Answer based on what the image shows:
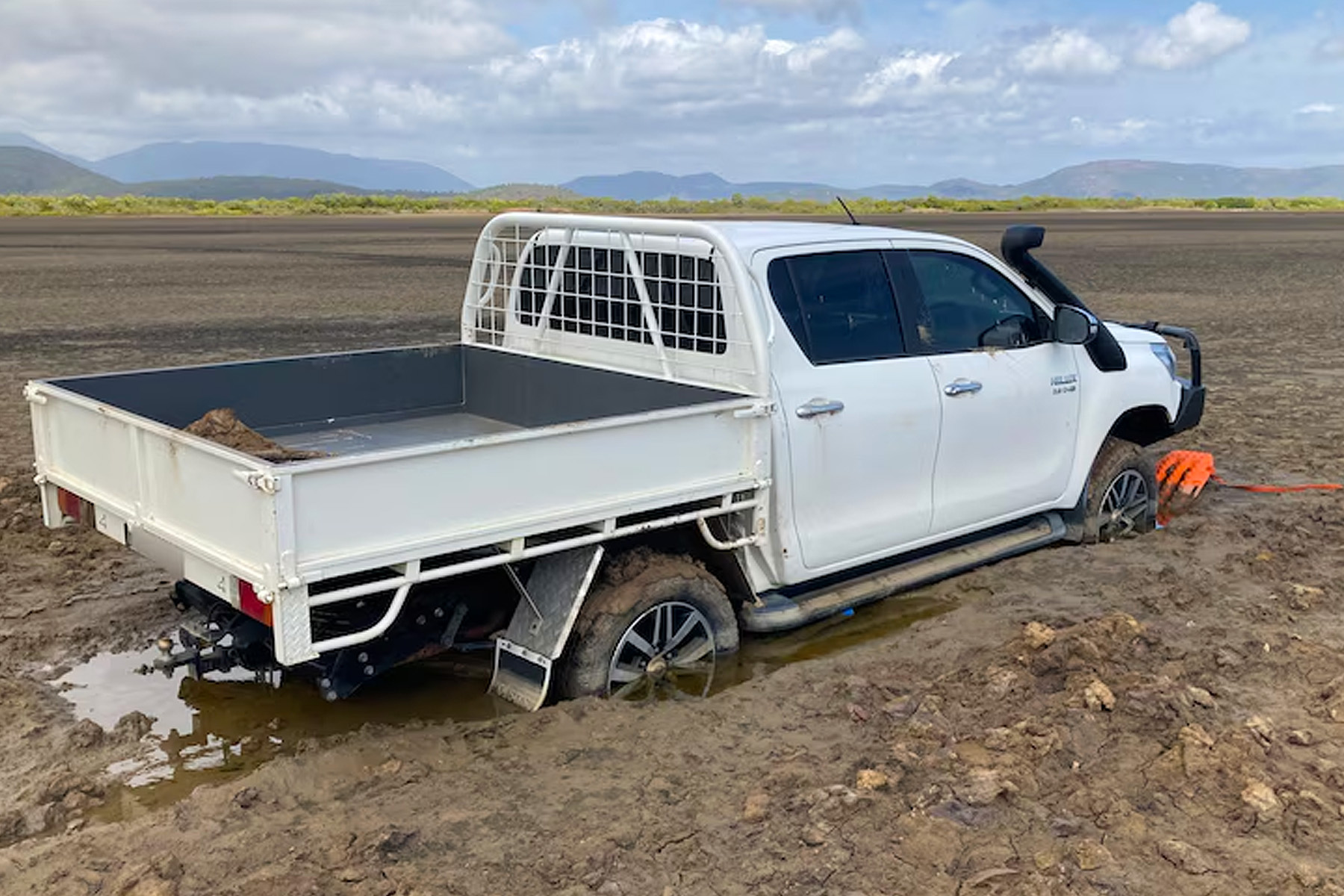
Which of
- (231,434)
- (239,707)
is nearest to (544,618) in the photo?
(239,707)

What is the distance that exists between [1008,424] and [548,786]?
10.7 feet

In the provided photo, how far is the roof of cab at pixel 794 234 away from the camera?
5.78m

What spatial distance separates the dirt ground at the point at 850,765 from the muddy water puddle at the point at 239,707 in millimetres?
93

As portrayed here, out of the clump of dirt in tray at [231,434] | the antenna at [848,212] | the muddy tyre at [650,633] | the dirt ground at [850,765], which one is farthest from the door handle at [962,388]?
the clump of dirt in tray at [231,434]

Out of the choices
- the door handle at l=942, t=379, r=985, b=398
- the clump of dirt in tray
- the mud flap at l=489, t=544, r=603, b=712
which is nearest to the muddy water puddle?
the mud flap at l=489, t=544, r=603, b=712

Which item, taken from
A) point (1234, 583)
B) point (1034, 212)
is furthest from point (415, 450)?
point (1034, 212)

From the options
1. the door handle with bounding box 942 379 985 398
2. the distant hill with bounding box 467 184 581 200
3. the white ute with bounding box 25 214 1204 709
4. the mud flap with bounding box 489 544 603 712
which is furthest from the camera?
the distant hill with bounding box 467 184 581 200

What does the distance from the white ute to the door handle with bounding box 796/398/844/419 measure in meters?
0.01

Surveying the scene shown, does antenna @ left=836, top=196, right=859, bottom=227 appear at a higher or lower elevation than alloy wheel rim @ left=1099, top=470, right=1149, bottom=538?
higher

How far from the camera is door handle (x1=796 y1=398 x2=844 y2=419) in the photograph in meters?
5.65

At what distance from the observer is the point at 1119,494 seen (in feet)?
25.2

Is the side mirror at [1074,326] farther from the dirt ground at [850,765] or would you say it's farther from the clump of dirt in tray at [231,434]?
the clump of dirt in tray at [231,434]

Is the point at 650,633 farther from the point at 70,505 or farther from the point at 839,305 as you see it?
the point at 70,505

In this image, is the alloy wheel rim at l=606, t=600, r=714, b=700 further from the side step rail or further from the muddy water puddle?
the side step rail
